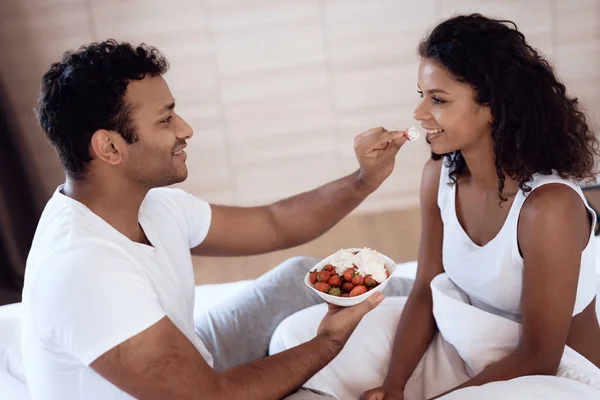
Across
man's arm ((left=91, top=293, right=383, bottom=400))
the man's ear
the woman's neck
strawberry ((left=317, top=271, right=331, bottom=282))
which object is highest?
the man's ear

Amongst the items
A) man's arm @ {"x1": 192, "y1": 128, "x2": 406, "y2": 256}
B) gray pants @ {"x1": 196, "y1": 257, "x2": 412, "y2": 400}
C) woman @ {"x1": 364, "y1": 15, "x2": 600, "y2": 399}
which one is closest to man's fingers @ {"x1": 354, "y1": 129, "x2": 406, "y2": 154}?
man's arm @ {"x1": 192, "y1": 128, "x2": 406, "y2": 256}

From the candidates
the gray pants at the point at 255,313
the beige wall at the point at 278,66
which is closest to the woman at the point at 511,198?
the gray pants at the point at 255,313

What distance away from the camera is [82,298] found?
4.31 ft

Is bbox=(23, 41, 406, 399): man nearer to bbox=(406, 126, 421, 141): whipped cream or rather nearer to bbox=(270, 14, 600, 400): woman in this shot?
bbox=(406, 126, 421, 141): whipped cream

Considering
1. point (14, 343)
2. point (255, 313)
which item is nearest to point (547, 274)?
point (255, 313)

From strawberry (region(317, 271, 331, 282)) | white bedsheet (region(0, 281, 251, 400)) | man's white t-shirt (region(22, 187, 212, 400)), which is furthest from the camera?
white bedsheet (region(0, 281, 251, 400))

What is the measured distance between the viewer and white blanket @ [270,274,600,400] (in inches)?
55.1

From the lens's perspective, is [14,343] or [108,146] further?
[14,343]

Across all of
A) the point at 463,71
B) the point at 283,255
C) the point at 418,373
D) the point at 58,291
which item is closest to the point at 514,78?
the point at 463,71

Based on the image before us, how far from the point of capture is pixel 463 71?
1.59 meters

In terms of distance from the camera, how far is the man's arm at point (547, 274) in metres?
1.44

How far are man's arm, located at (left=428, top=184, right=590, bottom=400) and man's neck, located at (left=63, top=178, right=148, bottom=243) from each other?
87cm

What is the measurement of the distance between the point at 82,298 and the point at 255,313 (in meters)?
0.73

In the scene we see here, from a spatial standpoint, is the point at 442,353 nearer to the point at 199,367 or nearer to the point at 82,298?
the point at 199,367
